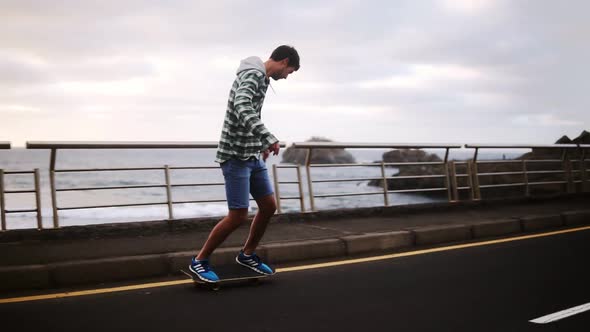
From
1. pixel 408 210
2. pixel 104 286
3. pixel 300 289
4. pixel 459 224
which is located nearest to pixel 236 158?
pixel 300 289

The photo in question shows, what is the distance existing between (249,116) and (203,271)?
1386mm

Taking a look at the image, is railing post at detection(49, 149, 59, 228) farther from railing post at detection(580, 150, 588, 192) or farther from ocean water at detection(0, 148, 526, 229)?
railing post at detection(580, 150, 588, 192)

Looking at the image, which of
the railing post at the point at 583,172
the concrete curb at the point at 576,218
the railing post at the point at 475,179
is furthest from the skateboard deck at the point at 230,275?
the railing post at the point at 583,172

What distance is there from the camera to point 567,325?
11.9ft

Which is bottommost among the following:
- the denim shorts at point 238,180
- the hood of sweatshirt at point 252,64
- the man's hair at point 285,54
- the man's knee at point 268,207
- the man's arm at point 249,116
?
the man's knee at point 268,207

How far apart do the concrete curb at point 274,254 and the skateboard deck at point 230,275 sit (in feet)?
1.42

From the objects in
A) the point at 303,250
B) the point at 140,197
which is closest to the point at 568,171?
the point at 303,250

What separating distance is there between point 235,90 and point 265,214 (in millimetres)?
1119

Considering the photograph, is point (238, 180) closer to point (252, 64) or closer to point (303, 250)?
point (252, 64)

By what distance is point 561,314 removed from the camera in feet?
12.7

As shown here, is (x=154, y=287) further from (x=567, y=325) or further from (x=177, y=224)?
(x=567, y=325)

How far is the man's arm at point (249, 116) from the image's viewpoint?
4.27m

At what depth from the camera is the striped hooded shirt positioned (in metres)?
4.35

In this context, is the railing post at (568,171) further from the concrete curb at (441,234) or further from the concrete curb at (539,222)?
the concrete curb at (441,234)
